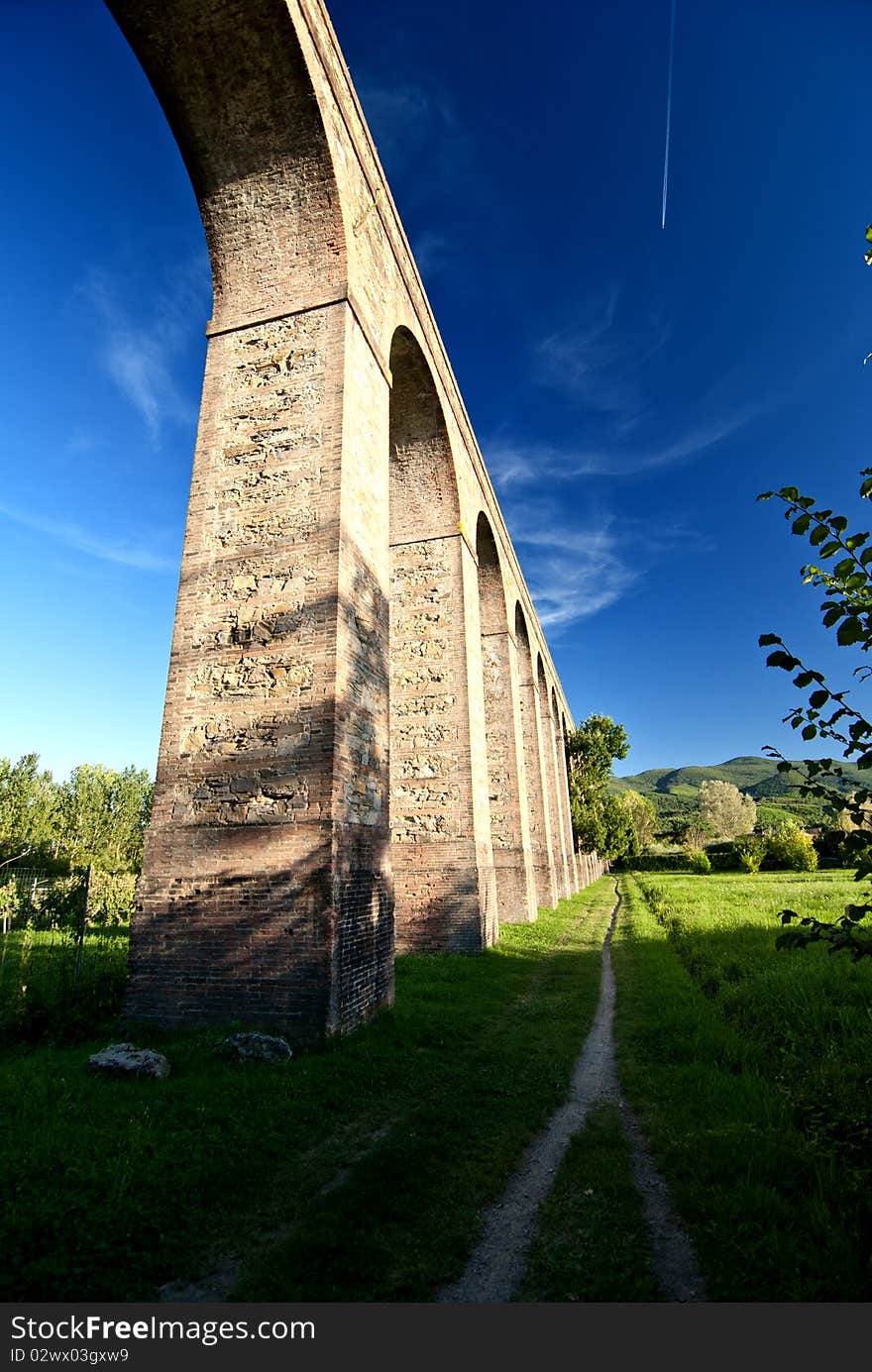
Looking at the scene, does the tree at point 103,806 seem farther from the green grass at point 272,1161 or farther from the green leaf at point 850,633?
the green leaf at point 850,633

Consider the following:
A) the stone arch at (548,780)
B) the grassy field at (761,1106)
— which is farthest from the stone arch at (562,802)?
the grassy field at (761,1106)

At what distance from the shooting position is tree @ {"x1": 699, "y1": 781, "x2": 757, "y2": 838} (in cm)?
6644

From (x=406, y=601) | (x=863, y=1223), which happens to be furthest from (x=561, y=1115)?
(x=406, y=601)

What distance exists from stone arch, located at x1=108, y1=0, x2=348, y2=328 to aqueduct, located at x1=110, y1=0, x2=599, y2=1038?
2 cm

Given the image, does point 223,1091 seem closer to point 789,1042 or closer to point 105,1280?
point 105,1280

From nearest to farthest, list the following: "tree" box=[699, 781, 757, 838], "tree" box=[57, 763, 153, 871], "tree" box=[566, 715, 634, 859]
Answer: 1. "tree" box=[566, 715, 634, 859]
2. "tree" box=[57, 763, 153, 871]
3. "tree" box=[699, 781, 757, 838]

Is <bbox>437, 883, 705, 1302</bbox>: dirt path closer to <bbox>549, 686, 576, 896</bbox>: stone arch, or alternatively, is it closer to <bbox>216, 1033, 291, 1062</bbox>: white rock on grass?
<bbox>216, 1033, 291, 1062</bbox>: white rock on grass

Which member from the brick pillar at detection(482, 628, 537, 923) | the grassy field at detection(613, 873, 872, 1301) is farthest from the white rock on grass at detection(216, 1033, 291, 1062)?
the brick pillar at detection(482, 628, 537, 923)

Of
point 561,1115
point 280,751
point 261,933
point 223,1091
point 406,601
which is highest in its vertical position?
point 406,601

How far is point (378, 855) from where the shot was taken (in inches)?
282

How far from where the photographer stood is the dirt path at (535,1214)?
2.79 metres

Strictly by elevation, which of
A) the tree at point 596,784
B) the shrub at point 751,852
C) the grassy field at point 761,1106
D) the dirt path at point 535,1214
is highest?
the tree at point 596,784

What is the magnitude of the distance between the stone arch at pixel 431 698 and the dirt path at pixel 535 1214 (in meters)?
6.03

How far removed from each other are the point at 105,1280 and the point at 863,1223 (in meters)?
3.46
